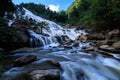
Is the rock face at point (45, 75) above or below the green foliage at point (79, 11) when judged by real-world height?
below

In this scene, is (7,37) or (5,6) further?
(5,6)

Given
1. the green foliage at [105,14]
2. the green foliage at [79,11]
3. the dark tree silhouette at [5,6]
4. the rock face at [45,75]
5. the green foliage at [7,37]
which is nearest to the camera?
the rock face at [45,75]

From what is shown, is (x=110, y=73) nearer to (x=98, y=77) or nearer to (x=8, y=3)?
(x=98, y=77)

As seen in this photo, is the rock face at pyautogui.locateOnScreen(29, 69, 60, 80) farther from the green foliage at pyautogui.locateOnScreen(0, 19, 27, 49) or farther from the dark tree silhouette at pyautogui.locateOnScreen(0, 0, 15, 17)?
the dark tree silhouette at pyautogui.locateOnScreen(0, 0, 15, 17)

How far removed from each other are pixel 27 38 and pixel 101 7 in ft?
30.5

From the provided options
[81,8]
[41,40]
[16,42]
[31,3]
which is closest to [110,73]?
[16,42]

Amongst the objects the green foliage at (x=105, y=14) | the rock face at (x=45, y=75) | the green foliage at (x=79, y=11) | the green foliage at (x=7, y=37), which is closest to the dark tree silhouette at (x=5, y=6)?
the green foliage at (x=7, y=37)

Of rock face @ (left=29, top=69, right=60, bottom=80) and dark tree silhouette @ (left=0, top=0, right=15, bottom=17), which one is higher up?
dark tree silhouette @ (left=0, top=0, right=15, bottom=17)

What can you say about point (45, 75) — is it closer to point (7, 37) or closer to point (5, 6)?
point (7, 37)

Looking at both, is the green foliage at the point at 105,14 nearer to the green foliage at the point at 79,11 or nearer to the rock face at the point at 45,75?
the rock face at the point at 45,75

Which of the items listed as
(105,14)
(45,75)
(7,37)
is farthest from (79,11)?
(45,75)

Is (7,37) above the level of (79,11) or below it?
below

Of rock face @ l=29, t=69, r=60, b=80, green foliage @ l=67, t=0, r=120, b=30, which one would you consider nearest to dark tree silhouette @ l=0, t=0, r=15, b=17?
rock face @ l=29, t=69, r=60, b=80

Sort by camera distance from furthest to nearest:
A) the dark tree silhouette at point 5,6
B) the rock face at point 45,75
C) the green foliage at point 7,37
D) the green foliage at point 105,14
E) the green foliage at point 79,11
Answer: the green foliage at point 79,11, the green foliage at point 105,14, the dark tree silhouette at point 5,6, the green foliage at point 7,37, the rock face at point 45,75
